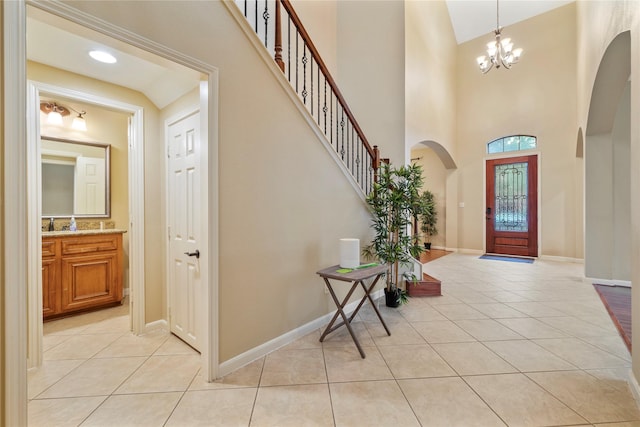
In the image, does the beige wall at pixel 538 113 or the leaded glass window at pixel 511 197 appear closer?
the beige wall at pixel 538 113

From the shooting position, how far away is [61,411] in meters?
1.64

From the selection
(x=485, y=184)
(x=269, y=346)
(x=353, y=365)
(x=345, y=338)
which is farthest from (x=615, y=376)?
(x=485, y=184)

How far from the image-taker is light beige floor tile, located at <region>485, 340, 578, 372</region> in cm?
208

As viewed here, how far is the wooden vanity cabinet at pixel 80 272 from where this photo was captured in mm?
2918

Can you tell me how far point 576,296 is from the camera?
3.75m

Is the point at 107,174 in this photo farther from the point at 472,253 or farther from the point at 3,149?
the point at 472,253

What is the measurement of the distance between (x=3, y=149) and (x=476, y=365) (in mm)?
3130

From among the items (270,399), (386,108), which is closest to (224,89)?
(270,399)

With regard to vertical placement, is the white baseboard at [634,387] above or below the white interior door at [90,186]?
below

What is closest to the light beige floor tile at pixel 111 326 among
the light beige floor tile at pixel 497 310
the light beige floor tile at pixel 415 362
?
the light beige floor tile at pixel 415 362

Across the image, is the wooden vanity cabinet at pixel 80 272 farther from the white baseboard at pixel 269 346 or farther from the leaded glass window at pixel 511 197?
the leaded glass window at pixel 511 197

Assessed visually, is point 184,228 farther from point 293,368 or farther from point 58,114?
point 58,114

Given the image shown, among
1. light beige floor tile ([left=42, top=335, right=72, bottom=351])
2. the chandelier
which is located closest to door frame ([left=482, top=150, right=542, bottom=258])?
the chandelier

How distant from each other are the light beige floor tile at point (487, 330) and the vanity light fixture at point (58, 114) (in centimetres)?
511
